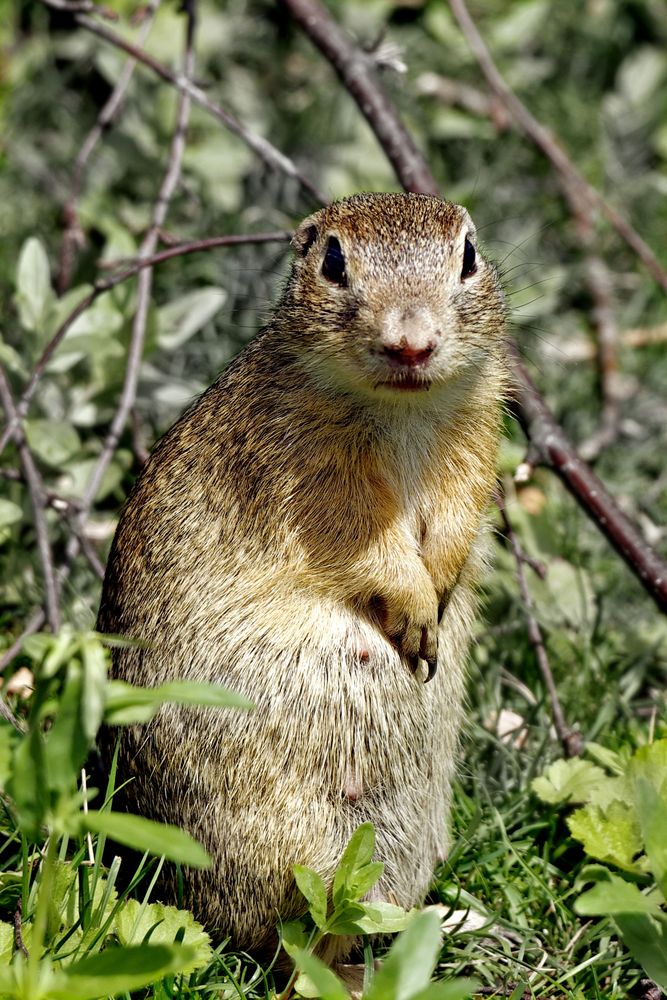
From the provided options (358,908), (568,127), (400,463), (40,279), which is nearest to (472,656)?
(400,463)

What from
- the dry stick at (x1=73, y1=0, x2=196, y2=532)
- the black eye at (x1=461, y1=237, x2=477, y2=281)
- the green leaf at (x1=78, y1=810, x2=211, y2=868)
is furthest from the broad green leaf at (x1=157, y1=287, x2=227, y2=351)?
the green leaf at (x1=78, y1=810, x2=211, y2=868)

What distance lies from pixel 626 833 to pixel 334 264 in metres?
1.86

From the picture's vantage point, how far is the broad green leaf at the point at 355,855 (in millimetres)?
3221

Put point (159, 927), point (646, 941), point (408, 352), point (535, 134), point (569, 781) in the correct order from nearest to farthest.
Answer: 1. point (646, 941)
2. point (408, 352)
3. point (159, 927)
4. point (569, 781)
5. point (535, 134)

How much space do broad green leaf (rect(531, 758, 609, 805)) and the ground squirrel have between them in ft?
1.23

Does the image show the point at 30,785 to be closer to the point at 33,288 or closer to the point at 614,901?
the point at 614,901

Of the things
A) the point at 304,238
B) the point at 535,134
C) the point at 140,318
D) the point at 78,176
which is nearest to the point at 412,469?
the point at 304,238

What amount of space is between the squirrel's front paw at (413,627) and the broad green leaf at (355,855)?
0.57 m

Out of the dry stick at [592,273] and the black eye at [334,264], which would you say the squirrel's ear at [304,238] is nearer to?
the black eye at [334,264]

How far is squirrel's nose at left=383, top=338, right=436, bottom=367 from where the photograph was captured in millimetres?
3207

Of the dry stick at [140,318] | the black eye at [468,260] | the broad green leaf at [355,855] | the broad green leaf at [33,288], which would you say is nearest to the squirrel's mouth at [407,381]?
the black eye at [468,260]

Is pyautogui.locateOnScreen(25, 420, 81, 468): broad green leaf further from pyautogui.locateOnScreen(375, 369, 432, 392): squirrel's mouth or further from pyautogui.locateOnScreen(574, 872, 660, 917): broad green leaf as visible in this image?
pyautogui.locateOnScreen(574, 872, 660, 917): broad green leaf

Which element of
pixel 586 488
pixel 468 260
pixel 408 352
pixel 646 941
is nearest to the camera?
pixel 646 941

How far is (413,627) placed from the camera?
141 inches
